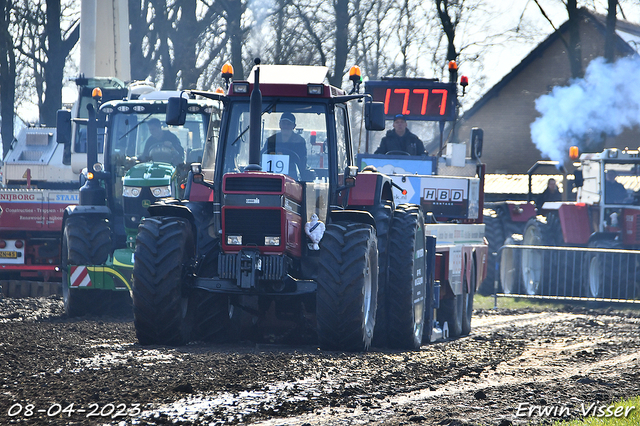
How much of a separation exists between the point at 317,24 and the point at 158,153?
1464 cm

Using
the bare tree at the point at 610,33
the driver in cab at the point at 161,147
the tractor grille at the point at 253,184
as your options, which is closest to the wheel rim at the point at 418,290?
the tractor grille at the point at 253,184

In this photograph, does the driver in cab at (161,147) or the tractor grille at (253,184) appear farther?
the driver in cab at (161,147)

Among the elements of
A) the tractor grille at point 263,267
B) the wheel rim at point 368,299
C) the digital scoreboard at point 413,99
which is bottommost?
the wheel rim at point 368,299

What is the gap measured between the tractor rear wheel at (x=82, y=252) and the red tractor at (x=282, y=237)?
8.93 feet

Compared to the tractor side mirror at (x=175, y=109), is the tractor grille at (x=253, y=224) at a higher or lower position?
lower

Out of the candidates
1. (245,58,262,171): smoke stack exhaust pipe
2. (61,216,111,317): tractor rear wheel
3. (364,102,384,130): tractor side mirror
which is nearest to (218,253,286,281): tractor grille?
(245,58,262,171): smoke stack exhaust pipe

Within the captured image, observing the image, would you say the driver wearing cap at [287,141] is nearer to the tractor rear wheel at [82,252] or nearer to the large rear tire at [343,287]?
the large rear tire at [343,287]

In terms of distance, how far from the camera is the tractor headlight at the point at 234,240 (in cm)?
821

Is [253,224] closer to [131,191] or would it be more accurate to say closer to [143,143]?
[131,191]

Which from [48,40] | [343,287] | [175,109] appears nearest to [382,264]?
[343,287]

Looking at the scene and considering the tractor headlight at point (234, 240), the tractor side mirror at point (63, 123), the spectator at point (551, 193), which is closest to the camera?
the tractor headlight at point (234, 240)

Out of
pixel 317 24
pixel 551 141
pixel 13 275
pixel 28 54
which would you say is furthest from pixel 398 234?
pixel 28 54

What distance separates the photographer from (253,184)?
810cm

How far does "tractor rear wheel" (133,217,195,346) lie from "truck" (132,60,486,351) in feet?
0.04
